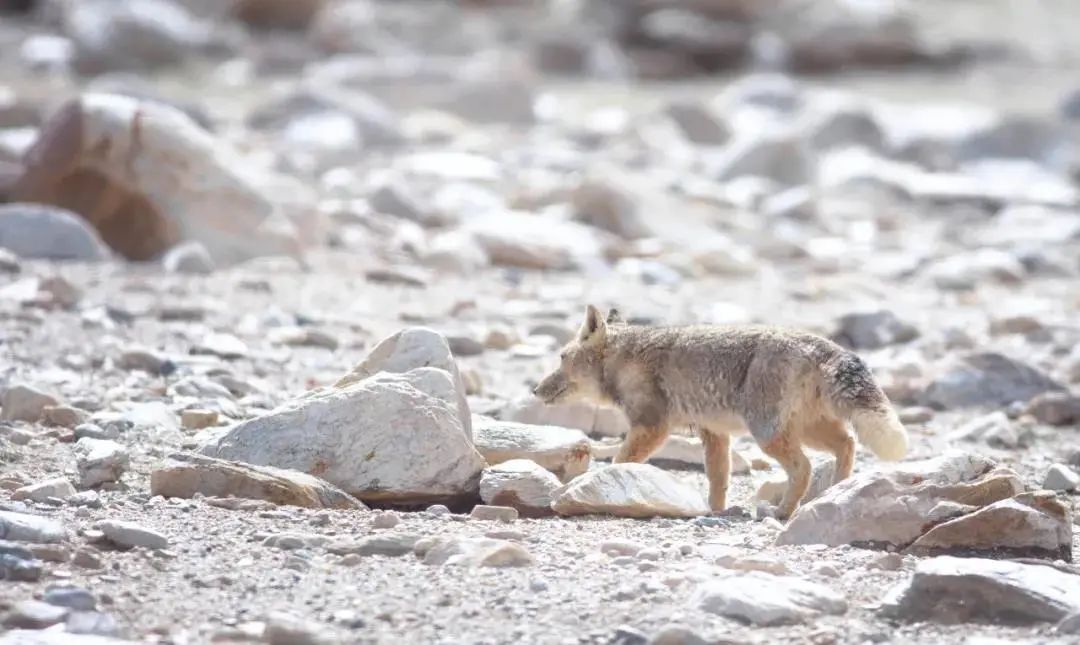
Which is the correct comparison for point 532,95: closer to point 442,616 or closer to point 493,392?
point 493,392

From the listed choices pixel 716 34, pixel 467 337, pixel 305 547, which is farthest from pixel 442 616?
pixel 716 34

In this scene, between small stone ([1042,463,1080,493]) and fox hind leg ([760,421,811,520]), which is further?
small stone ([1042,463,1080,493])

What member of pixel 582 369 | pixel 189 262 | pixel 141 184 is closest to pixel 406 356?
pixel 582 369

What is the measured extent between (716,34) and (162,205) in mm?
22356

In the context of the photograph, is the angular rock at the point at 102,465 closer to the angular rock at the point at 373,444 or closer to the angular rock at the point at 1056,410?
the angular rock at the point at 373,444

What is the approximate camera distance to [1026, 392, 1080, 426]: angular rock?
8828 millimetres

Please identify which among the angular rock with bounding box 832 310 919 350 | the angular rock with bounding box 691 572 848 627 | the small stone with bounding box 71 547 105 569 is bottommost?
the angular rock with bounding box 832 310 919 350

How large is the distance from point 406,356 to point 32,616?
8.50ft

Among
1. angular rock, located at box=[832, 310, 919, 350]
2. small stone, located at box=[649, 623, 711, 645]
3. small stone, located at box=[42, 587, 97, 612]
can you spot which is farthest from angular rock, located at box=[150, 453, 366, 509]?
angular rock, located at box=[832, 310, 919, 350]

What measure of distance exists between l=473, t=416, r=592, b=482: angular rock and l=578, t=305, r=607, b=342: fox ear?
1.93ft

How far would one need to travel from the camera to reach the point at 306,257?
12094mm

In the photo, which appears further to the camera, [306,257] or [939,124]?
[939,124]

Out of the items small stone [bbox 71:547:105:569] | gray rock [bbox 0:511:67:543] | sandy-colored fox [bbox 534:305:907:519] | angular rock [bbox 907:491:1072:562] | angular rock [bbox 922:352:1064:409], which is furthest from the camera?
angular rock [bbox 922:352:1064:409]

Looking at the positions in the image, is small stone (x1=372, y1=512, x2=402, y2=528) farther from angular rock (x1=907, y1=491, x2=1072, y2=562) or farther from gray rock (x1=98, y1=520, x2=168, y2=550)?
angular rock (x1=907, y1=491, x2=1072, y2=562)
